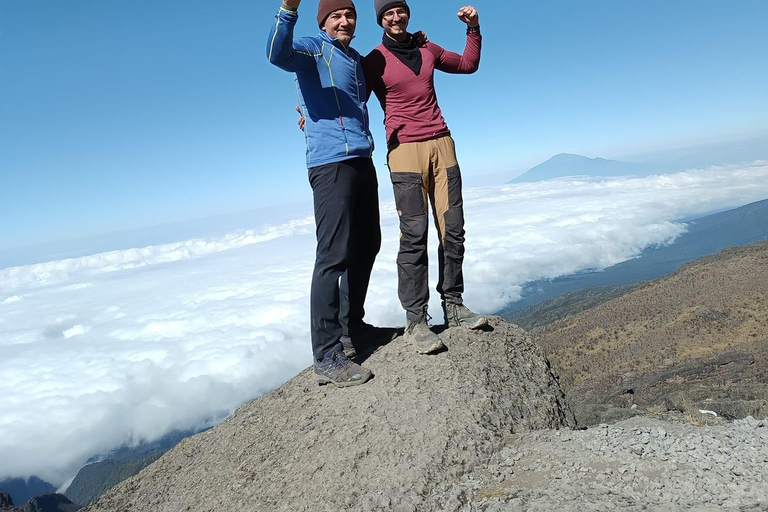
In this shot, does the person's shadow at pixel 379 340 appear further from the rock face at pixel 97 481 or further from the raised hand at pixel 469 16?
the rock face at pixel 97 481

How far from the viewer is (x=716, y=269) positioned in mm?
70938

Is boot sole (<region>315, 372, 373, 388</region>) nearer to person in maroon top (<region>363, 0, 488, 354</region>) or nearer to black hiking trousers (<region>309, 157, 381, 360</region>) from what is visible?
black hiking trousers (<region>309, 157, 381, 360</region>)

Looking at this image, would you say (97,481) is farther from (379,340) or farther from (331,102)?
(331,102)

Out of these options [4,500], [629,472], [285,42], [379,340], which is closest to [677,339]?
[379,340]

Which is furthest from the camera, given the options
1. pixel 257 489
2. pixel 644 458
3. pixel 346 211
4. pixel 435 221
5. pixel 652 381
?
pixel 652 381

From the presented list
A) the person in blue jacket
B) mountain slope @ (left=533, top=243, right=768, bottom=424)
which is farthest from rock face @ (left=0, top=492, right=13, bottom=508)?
the person in blue jacket

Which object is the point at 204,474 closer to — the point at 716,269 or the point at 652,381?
the point at 652,381

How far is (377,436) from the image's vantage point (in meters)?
3.77

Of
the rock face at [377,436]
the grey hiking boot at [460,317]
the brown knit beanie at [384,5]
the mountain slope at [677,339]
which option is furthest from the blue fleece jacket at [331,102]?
the mountain slope at [677,339]

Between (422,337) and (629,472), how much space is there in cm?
223

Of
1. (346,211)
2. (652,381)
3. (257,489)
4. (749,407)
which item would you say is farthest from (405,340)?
(652,381)

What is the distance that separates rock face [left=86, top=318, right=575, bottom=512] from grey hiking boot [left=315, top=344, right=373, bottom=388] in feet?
0.30

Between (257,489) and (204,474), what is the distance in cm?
113

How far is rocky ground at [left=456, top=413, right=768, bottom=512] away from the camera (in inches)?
Result: 104
